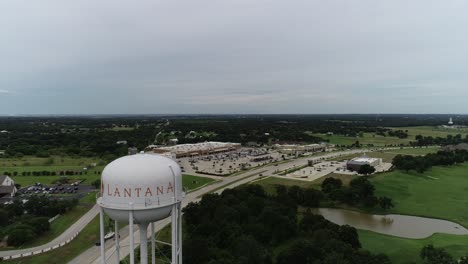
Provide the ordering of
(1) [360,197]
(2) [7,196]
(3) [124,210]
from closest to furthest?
(3) [124,210] < (1) [360,197] < (2) [7,196]

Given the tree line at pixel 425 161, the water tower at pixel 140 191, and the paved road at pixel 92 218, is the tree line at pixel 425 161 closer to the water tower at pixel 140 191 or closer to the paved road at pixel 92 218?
the paved road at pixel 92 218

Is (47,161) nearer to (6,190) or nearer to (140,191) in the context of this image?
(6,190)

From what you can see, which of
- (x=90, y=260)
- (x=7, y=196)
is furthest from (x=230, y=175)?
(x=90, y=260)

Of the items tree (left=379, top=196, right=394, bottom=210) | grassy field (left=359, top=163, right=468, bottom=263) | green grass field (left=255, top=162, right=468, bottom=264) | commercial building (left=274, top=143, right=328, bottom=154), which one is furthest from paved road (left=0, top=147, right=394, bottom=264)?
commercial building (left=274, top=143, right=328, bottom=154)

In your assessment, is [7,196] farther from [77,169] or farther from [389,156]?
[389,156]

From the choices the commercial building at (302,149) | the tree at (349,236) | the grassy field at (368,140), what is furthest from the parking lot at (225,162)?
the tree at (349,236)

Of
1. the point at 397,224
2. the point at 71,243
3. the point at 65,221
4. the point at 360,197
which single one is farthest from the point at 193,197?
the point at 397,224
